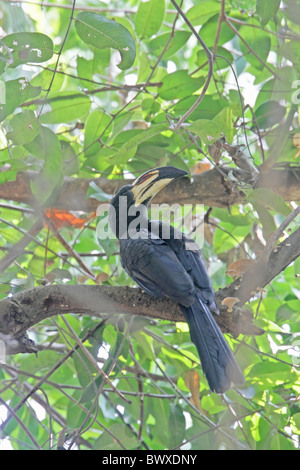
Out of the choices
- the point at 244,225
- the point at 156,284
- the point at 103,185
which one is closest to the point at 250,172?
the point at 244,225

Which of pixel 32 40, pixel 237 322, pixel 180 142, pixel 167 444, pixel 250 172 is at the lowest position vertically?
pixel 167 444

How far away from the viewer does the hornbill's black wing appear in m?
2.32

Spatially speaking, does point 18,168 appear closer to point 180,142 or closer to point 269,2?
point 180,142

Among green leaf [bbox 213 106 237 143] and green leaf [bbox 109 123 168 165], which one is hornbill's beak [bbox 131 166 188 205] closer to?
green leaf [bbox 109 123 168 165]

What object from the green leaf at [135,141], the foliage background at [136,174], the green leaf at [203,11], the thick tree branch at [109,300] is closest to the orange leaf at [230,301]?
the thick tree branch at [109,300]

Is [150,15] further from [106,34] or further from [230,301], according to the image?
[230,301]

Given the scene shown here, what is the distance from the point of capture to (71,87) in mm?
3748

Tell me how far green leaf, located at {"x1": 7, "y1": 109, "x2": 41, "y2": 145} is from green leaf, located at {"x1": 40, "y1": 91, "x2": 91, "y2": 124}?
0.51 meters

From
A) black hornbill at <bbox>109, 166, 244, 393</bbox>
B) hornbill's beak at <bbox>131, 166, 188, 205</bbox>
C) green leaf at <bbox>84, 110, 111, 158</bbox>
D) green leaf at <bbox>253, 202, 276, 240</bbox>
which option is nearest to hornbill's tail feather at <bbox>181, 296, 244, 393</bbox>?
black hornbill at <bbox>109, 166, 244, 393</bbox>

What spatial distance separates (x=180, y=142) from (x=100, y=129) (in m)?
0.45

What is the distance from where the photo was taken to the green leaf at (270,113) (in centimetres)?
303

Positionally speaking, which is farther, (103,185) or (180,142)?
(103,185)

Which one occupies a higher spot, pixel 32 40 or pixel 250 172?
pixel 32 40
